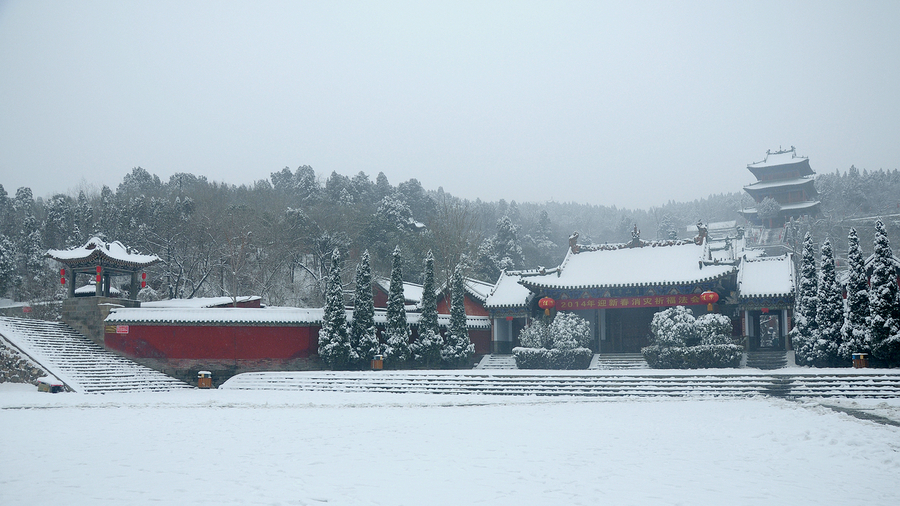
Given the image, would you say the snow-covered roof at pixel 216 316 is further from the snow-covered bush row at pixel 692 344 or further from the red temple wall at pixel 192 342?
the snow-covered bush row at pixel 692 344

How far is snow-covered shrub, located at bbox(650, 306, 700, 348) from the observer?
19.1 metres

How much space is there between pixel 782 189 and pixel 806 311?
40705 mm

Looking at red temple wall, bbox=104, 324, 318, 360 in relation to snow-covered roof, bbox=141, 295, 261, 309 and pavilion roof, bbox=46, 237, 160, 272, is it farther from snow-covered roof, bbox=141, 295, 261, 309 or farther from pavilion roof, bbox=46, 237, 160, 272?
pavilion roof, bbox=46, 237, 160, 272

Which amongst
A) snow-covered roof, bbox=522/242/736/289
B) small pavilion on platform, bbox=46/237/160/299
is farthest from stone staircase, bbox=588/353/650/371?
small pavilion on platform, bbox=46/237/160/299

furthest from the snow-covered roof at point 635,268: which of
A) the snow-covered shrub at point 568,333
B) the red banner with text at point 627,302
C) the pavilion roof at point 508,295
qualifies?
the snow-covered shrub at point 568,333

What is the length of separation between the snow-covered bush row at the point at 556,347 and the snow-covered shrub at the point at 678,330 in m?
2.46

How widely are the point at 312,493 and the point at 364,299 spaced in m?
15.5

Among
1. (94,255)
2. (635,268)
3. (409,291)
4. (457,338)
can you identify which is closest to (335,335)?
(457,338)

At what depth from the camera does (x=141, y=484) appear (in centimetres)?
619

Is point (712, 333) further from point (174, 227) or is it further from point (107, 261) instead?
point (174, 227)

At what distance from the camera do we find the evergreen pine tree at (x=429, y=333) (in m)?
21.5

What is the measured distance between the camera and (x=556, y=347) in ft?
69.6

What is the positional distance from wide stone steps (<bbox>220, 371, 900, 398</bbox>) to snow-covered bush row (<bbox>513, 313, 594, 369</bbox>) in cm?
348

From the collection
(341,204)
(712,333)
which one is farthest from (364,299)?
(341,204)
